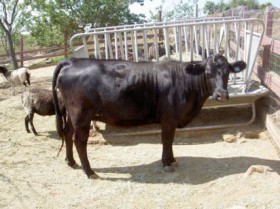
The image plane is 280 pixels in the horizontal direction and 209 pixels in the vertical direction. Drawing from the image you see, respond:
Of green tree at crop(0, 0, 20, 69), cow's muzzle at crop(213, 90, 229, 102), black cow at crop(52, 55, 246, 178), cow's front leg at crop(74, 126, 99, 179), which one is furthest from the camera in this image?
green tree at crop(0, 0, 20, 69)

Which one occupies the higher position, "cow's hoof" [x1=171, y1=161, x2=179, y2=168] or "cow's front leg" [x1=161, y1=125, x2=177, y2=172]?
"cow's front leg" [x1=161, y1=125, x2=177, y2=172]

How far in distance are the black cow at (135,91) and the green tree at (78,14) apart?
13599 mm

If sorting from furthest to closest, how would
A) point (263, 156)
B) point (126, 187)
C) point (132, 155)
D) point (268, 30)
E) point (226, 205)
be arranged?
point (268, 30)
point (132, 155)
point (263, 156)
point (126, 187)
point (226, 205)

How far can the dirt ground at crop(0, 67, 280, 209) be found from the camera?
424 cm

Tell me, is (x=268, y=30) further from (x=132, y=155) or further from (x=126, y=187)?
(x=126, y=187)

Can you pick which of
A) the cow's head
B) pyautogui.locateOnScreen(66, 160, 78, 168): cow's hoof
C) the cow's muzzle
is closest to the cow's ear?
the cow's head

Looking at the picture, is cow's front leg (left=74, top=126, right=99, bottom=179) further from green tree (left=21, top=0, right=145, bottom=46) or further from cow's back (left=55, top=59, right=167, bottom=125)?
green tree (left=21, top=0, right=145, bottom=46)

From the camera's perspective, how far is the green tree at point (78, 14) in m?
18.0

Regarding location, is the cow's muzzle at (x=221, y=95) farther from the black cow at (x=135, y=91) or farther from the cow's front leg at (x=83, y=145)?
the cow's front leg at (x=83, y=145)

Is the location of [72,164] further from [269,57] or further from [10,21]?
[10,21]

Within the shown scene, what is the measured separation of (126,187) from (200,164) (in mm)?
1283

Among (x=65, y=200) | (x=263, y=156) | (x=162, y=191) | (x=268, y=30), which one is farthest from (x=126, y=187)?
(x=268, y=30)

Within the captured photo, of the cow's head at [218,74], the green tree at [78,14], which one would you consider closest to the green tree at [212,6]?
the green tree at [78,14]

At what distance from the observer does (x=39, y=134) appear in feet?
22.8
